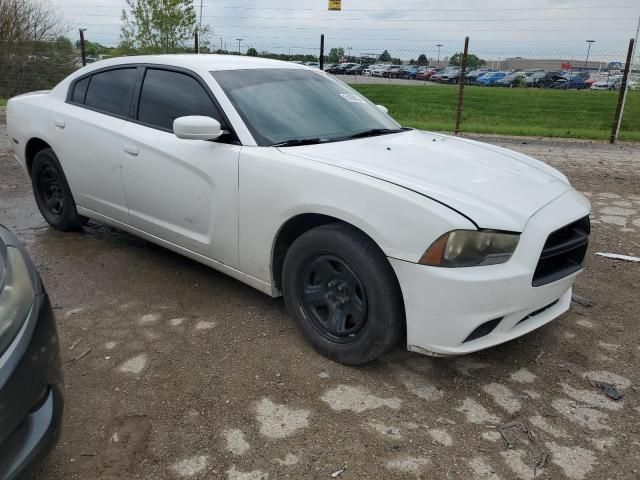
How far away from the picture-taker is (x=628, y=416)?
8.79 feet

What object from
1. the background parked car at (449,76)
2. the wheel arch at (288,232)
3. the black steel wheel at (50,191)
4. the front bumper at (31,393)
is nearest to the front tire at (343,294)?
the wheel arch at (288,232)

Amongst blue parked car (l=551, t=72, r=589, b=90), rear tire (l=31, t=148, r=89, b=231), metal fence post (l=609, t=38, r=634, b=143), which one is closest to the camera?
rear tire (l=31, t=148, r=89, b=231)

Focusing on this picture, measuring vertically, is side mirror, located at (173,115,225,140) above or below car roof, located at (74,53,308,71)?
below

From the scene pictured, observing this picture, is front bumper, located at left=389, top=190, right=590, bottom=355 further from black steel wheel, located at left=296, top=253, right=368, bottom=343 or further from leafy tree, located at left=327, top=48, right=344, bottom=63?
leafy tree, located at left=327, top=48, right=344, bottom=63

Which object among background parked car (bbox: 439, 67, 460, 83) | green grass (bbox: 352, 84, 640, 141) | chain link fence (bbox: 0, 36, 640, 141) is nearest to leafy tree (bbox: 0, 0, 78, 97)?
chain link fence (bbox: 0, 36, 640, 141)

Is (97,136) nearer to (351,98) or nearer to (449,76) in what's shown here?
(351,98)

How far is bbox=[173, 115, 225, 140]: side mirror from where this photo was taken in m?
3.27

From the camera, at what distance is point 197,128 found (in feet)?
10.7

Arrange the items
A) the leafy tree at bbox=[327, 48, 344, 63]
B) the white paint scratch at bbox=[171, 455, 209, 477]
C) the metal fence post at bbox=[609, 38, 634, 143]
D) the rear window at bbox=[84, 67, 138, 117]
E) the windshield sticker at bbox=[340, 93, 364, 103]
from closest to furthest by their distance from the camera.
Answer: the white paint scratch at bbox=[171, 455, 209, 477]
the windshield sticker at bbox=[340, 93, 364, 103]
the rear window at bbox=[84, 67, 138, 117]
the metal fence post at bbox=[609, 38, 634, 143]
the leafy tree at bbox=[327, 48, 344, 63]

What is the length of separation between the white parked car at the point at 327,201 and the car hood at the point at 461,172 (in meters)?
0.01

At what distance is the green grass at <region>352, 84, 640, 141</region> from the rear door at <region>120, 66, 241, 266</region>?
858 centimetres

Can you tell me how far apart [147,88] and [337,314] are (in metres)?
2.24

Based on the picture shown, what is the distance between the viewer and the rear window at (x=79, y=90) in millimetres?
4633

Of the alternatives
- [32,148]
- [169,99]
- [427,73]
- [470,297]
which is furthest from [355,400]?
[427,73]
